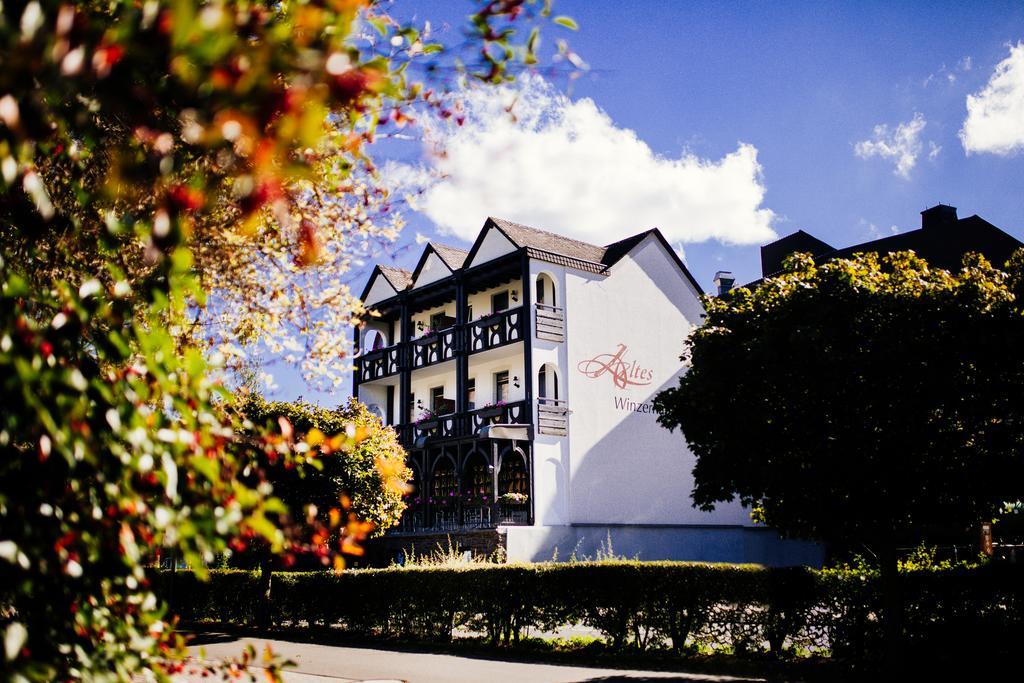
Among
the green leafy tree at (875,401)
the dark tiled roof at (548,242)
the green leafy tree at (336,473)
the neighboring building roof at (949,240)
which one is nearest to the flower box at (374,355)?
the dark tiled roof at (548,242)

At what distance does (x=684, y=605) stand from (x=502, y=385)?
1935 cm

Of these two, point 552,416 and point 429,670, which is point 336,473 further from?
point 552,416

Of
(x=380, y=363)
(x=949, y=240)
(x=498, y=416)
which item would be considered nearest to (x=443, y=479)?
(x=498, y=416)

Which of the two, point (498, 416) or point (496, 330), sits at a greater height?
point (496, 330)

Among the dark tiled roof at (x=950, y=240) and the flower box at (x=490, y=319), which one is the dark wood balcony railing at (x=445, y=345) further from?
the dark tiled roof at (x=950, y=240)

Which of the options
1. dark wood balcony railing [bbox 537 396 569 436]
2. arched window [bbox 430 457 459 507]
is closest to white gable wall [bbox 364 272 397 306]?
arched window [bbox 430 457 459 507]

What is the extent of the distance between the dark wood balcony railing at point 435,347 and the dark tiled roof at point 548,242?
14.7 ft

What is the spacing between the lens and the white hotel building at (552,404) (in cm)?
2956

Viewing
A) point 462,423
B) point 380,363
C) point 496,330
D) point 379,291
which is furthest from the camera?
point 379,291

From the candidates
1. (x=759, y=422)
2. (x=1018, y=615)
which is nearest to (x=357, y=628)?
(x=759, y=422)

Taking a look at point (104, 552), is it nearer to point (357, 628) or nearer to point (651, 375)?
point (357, 628)

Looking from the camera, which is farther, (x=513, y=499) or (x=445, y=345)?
(x=445, y=345)

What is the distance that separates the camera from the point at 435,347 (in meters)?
34.8

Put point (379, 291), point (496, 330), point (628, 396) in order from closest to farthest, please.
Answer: point (496, 330), point (628, 396), point (379, 291)
